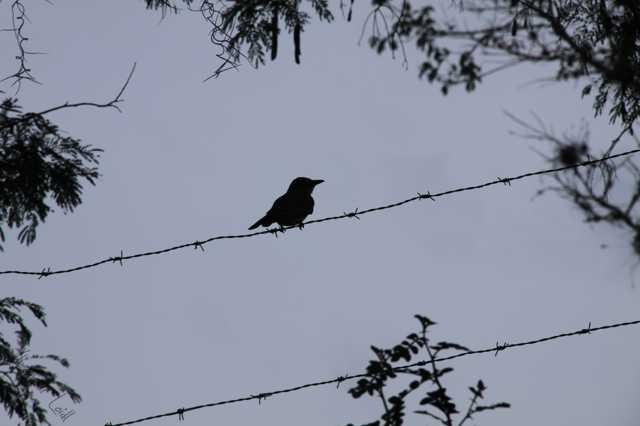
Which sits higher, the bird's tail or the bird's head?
the bird's head

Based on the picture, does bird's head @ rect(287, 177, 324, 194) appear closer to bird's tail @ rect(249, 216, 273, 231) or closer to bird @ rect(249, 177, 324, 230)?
bird @ rect(249, 177, 324, 230)

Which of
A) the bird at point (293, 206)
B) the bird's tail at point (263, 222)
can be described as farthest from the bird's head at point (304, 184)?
the bird's tail at point (263, 222)

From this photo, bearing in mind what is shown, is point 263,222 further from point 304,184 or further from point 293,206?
point 304,184

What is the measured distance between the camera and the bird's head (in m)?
8.56

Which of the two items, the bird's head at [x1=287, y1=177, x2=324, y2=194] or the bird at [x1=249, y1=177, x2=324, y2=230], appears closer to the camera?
the bird at [x1=249, y1=177, x2=324, y2=230]

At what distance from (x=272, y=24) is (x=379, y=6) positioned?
2.98 feet

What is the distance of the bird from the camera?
26.9ft

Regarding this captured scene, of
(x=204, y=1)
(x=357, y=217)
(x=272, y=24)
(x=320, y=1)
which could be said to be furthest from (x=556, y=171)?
(x=204, y=1)

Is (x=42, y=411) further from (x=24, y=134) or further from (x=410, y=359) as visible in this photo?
(x=410, y=359)

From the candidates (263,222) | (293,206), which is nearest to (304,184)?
(293,206)

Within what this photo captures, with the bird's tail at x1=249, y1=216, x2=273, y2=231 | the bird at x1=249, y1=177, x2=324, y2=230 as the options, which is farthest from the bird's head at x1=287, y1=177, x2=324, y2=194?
the bird's tail at x1=249, y1=216, x2=273, y2=231

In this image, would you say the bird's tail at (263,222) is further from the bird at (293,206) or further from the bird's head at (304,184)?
the bird's head at (304,184)

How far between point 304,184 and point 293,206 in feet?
1.52

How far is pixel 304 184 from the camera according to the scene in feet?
28.3
